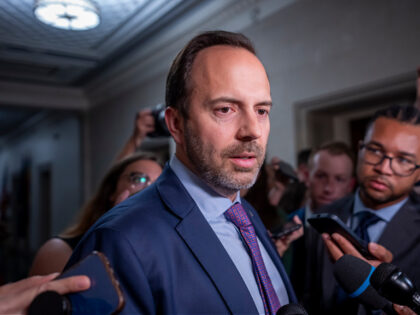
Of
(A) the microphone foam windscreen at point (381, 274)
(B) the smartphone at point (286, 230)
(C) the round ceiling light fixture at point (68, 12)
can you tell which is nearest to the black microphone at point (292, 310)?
(A) the microphone foam windscreen at point (381, 274)

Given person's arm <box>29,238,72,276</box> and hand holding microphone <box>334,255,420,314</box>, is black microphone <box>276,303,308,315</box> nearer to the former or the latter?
hand holding microphone <box>334,255,420,314</box>

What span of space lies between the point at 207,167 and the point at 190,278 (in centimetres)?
25

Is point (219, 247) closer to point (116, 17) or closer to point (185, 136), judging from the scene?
point (185, 136)

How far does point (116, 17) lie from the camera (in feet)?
13.0

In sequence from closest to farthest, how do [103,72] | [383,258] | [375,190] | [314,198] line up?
[383,258] < [375,190] < [314,198] < [103,72]

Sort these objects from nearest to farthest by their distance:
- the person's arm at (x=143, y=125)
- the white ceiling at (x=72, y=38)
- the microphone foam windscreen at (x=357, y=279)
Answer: the microphone foam windscreen at (x=357, y=279) < the person's arm at (x=143, y=125) < the white ceiling at (x=72, y=38)

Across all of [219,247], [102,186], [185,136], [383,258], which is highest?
[185,136]

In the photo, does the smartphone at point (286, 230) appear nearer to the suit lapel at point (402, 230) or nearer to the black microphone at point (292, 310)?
the suit lapel at point (402, 230)

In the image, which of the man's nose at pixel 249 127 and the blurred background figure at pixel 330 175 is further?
the blurred background figure at pixel 330 175

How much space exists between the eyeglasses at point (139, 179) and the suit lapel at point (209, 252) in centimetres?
81

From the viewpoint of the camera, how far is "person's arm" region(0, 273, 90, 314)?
570 mm

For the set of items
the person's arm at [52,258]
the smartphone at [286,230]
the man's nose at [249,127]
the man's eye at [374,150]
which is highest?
the man's nose at [249,127]

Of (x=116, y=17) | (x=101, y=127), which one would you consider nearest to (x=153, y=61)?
(x=116, y=17)

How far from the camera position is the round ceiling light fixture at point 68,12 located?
316cm
